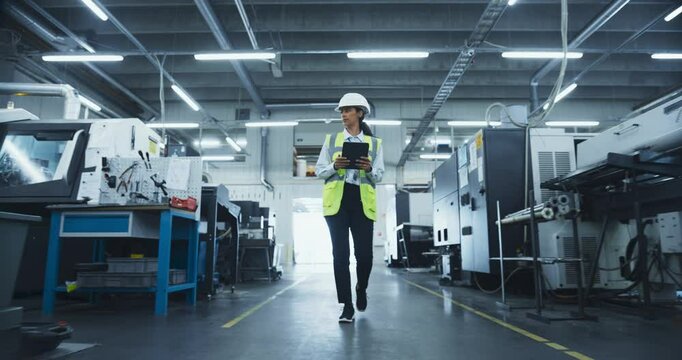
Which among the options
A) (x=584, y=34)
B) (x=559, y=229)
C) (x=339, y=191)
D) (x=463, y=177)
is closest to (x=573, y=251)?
(x=559, y=229)

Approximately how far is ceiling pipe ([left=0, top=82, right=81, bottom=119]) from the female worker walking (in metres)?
3.15

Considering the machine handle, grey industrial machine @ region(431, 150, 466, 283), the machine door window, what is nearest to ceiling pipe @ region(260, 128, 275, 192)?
grey industrial machine @ region(431, 150, 466, 283)

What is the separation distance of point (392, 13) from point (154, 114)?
8.17 m

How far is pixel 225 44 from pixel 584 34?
21.5 feet

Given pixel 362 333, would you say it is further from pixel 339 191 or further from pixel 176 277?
pixel 176 277

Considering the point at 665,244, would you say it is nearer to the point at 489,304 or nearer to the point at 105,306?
the point at 489,304

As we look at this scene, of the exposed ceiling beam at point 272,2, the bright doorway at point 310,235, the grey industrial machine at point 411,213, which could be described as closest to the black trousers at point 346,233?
the exposed ceiling beam at point 272,2

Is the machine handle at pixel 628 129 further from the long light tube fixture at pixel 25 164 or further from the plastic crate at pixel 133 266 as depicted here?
the long light tube fixture at pixel 25 164

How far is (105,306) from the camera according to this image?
11.3 feet

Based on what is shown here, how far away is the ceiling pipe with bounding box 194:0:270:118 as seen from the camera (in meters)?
7.33

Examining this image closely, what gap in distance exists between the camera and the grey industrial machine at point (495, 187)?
13.4 feet

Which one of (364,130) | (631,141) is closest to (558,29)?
(631,141)

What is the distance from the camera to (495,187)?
4.12 metres

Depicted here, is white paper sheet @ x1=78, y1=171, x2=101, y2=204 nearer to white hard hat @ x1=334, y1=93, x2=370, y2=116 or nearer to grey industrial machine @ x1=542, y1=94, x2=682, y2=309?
white hard hat @ x1=334, y1=93, x2=370, y2=116
